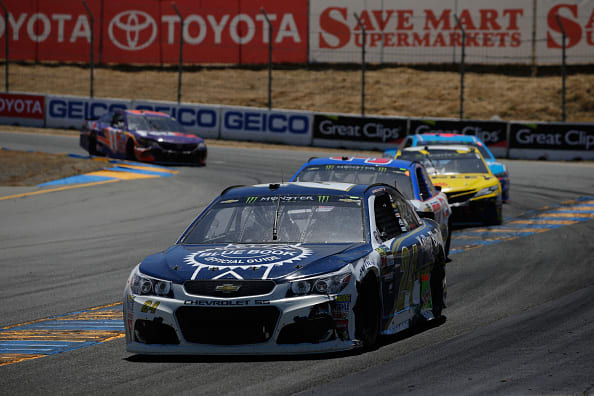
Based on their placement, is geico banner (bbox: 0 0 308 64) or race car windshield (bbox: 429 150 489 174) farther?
geico banner (bbox: 0 0 308 64)

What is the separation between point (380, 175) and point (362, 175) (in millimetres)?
235

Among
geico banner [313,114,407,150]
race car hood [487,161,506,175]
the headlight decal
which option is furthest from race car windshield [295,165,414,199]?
geico banner [313,114,407,150]

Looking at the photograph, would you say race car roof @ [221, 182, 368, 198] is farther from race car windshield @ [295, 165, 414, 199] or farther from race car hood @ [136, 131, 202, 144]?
race car hood @ [136, 131, 202, 144]

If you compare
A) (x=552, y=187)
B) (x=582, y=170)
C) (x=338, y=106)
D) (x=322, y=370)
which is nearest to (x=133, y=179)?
(x=552, y=187)

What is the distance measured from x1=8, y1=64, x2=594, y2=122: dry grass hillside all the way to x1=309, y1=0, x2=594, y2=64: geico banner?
3.95 ft

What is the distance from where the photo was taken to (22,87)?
46.9 m

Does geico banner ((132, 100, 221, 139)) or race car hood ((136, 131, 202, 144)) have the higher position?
geico banner ((132, 100, 221, 139))

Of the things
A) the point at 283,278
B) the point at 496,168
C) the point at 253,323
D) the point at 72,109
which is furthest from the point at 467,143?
the point at 72,109

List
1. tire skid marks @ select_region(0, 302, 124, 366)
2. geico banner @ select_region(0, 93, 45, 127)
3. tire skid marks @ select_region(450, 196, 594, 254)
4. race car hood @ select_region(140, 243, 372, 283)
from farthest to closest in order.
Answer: geico banner @ select_region(0, 93, 45, 127), tire skid marks @ select_region(450, 196, 594, 254), tire skid marks @ select_region(0, 302, 124, 366), race car hood @ select_region(140, 243, 372, 283)

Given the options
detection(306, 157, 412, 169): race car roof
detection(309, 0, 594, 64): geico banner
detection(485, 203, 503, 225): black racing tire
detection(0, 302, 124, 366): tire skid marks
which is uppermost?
detection(309, 0, 594, 64): geico banner

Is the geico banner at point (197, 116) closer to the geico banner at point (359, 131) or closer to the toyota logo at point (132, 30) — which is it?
the geico banner at point (359, 131)

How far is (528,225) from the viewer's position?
1748cm

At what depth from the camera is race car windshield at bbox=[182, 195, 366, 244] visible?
808 centimetres

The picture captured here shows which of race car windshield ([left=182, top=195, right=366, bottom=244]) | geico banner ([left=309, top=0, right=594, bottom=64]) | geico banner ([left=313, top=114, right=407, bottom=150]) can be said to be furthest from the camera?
geico banner ([left=309, top=0, right=594, bottom=64])
